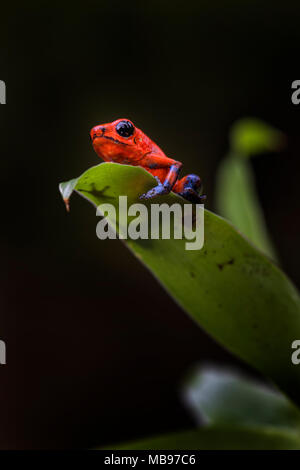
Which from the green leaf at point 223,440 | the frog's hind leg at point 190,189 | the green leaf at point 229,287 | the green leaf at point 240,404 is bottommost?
the green leaf at point 223,440

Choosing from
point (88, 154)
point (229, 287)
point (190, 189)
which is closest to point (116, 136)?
point (190, 189)

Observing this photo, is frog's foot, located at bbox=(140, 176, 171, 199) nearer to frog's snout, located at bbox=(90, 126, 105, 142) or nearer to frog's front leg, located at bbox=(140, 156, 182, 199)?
frog's front leg, located at bbox=(140, 156, 182, 199)

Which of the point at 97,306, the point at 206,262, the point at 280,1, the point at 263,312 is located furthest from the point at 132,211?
the point at 280,1

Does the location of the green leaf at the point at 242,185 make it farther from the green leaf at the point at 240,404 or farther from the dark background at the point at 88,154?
the dark background at the point at 88,154

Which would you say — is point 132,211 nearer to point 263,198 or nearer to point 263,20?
point 263,198

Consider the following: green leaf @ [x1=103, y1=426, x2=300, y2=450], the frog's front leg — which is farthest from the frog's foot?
green leaf @ [x1=103, y1=426, x2=300, y2=450]

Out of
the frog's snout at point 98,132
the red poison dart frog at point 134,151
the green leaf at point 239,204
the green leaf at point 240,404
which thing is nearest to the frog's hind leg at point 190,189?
the red poison dart frog at point 134,151
